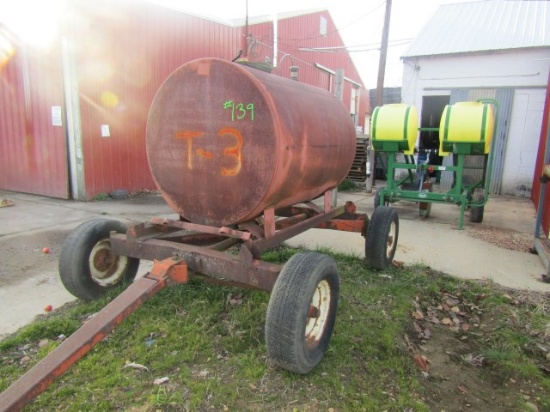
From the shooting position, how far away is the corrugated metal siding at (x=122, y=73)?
26.4ft

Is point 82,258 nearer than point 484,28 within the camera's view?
Yes

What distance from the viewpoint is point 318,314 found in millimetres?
2750

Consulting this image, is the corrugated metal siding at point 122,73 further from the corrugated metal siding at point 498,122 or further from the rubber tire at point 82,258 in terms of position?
the corrugated metal siding at point 498,122

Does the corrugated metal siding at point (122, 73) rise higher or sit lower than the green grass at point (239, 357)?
higher

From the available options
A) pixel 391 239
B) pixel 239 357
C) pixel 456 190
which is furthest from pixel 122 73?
pixel 239 357

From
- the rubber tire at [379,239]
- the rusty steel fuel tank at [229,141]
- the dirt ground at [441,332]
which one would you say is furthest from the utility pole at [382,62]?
the rusty steel fuel tank at [229,141]

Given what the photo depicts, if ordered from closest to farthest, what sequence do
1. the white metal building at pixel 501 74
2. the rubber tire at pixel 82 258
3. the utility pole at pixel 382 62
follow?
the rubber tire at pixel 82 258, the white metal building at pixel 501 74, the utility pole at pixel 382 62

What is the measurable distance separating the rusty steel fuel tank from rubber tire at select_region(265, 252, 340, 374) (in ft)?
2.05

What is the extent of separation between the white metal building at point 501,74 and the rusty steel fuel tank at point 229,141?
29.0ft

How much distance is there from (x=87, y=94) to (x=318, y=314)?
23.6ft

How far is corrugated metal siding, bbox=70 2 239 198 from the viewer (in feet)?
26.4

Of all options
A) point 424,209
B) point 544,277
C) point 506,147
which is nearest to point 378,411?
point 544,277

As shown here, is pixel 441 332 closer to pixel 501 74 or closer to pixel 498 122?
pixel 498 122

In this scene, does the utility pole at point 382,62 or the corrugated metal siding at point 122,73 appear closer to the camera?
the corrugated metal siding at point 122,73
